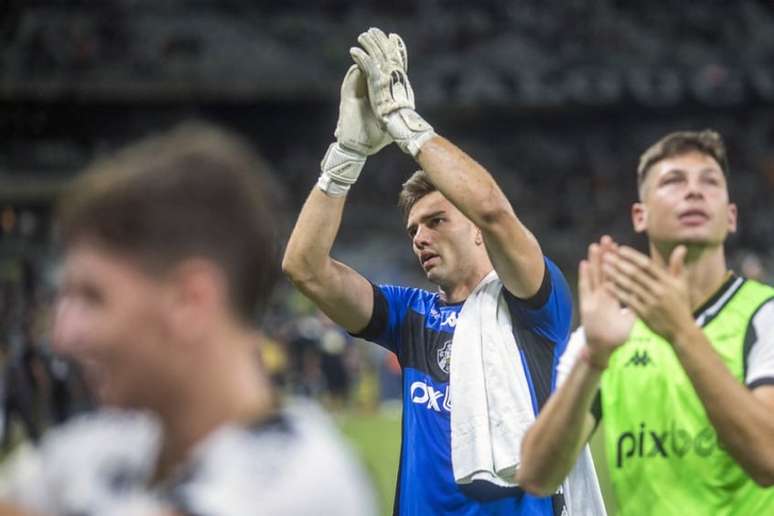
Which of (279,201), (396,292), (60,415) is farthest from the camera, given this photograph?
(60,415)

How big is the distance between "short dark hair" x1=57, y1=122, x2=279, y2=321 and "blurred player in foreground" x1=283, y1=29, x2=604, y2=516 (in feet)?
7.22

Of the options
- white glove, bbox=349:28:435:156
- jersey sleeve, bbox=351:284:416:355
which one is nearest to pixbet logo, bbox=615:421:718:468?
white glove, bbox=349:28:435:156

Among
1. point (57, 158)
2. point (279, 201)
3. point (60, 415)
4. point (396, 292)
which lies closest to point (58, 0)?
point (57, 158)

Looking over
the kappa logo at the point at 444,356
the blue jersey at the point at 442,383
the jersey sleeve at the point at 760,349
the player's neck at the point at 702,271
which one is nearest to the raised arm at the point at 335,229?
the blue jersey at the point at 442,383

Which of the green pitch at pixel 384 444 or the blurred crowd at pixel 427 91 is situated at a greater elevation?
the blurred crowd at pixel 427 91

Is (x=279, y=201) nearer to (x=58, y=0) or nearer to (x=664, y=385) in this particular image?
(x=664, y=385)

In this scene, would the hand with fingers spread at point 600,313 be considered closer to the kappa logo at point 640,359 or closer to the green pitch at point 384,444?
the kappa logo at point 640,359

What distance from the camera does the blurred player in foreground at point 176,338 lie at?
166 cm

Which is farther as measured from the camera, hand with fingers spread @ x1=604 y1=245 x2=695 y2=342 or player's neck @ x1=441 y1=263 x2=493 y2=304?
player's neck @ x1=441 y1=263 x2=493 y2=304

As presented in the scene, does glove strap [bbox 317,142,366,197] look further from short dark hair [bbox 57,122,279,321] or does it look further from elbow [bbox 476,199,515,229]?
short dark hair [bbox 57,122,279,321]

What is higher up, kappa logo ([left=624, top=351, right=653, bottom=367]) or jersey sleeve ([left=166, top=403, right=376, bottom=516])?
kappa logo ([left=624, top=351, right=653, bottom=367])

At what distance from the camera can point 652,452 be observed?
3.43 m

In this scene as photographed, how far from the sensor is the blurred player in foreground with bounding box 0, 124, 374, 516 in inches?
65.2

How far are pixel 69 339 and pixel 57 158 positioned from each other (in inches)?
1231
